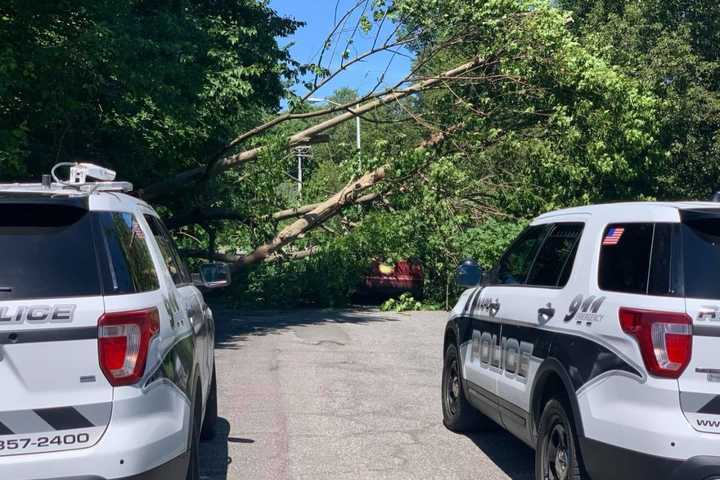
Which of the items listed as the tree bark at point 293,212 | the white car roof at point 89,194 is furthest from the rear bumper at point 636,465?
the tree bark at point 293,212

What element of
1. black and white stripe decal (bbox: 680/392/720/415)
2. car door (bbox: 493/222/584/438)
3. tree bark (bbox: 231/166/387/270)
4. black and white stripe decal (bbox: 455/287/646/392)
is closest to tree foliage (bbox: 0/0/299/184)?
tree bark (bbox: 231/166/387/270)

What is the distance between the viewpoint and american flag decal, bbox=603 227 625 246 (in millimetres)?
4711

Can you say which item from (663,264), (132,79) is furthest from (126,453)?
(132,79)

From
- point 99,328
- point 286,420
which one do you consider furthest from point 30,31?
point 99,328

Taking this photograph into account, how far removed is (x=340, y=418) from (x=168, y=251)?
3.15 m

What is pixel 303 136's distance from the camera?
62.0 ft

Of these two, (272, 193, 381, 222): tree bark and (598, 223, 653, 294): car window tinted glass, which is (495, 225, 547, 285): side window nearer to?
(598, 223, 653, 294): car window tinted glass

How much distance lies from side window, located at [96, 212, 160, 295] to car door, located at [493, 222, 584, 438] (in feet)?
7.62

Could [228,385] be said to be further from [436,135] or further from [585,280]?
[436,135]

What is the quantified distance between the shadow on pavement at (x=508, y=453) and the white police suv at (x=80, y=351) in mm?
3056

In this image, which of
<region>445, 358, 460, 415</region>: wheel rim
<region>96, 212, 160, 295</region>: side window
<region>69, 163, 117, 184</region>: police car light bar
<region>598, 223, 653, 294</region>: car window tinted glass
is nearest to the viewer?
<region>96, 212, 160, 295</region>: side window

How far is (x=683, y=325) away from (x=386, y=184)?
1488cm

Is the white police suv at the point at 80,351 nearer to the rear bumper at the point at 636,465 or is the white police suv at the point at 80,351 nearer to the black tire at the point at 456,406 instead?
the rear bumper at the point at 636,465

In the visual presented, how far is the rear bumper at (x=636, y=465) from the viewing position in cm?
391
